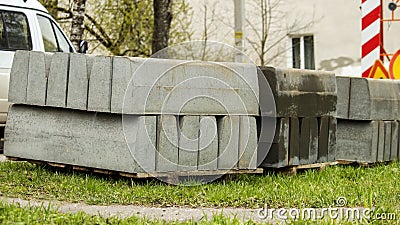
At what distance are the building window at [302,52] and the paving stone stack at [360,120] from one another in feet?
34.0

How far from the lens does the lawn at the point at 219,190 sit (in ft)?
22.9

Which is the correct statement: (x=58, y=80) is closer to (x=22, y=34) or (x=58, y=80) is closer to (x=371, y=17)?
(x=22, y=34)

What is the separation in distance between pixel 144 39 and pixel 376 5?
30.5 ft

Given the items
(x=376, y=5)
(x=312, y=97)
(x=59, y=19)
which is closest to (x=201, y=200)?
(x=312, y=97)

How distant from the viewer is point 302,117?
8875 mm

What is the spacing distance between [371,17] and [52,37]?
15.4 ft

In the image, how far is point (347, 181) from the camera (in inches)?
334

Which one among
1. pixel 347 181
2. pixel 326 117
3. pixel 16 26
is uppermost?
pixel 16 26

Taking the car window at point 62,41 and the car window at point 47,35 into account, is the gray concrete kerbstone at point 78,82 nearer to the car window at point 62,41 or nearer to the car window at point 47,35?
the car window at point 47,35

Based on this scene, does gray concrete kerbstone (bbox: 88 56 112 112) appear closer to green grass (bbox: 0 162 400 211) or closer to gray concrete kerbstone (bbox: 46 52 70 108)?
gray concrete kerbstone (bbox: 46 52 70 108)

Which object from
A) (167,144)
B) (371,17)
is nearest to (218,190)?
(167,144)

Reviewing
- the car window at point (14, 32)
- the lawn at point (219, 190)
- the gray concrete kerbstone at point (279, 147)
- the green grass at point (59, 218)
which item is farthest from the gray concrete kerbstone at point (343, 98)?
the car window at point (14, 32)

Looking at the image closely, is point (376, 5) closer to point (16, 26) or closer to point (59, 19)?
point (16, 26)

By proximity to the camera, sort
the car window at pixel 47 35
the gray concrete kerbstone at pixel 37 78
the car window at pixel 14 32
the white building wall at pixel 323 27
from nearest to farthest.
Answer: the gray concrete kerbstone at pixel 37 78 → the car window at pixel 14 32 → the car window at pixel 47 35 → the white building wall at pixel 323 27
